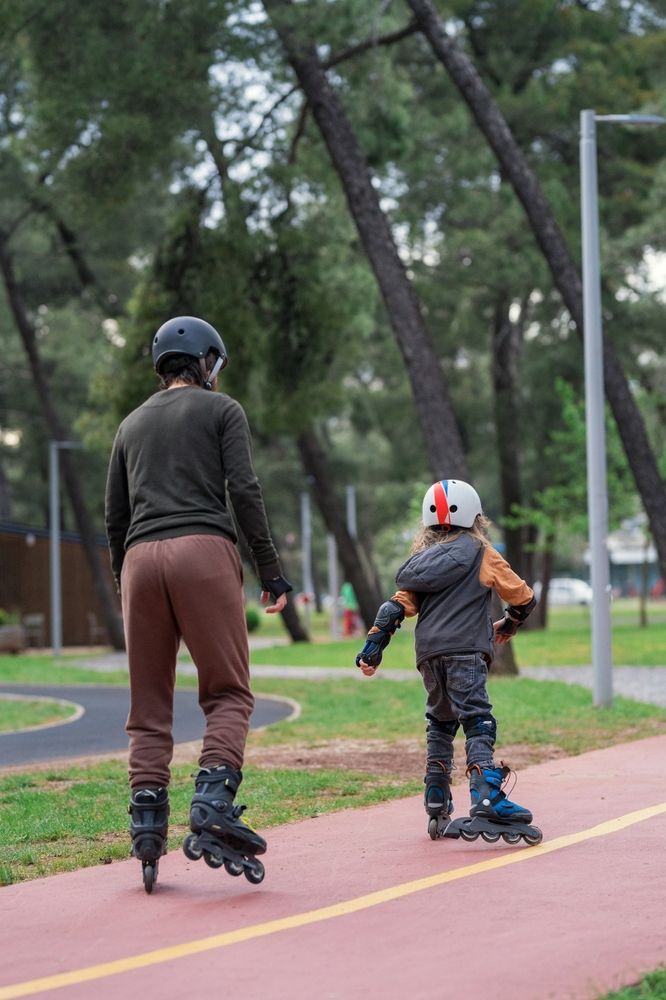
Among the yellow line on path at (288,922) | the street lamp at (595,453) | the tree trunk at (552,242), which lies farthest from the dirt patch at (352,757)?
the tree trunk at (552,242)

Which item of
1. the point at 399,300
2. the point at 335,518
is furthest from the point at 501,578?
the point at 335,518

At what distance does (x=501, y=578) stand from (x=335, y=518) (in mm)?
29531

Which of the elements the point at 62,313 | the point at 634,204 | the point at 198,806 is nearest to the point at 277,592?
the point at 198,806

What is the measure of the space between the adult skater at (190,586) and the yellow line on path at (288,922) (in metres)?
0.50

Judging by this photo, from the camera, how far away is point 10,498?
56781 mm

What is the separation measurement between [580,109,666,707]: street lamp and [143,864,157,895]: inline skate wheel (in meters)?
8.97

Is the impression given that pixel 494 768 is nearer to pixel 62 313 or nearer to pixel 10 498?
pixel 62 313

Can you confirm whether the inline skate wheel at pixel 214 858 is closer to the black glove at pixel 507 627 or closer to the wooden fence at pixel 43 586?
the black glove at pixel 507 627

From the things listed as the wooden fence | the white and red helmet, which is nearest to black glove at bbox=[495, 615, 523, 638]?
the white and red helmet

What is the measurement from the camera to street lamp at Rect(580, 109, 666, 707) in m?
14.6

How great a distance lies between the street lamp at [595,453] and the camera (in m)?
14.6

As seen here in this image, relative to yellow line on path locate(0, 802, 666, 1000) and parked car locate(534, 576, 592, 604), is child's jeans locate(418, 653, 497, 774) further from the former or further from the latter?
parked car locate(534, 576, 592, 604)

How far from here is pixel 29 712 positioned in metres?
17.5

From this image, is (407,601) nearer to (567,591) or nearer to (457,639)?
(457,639)
